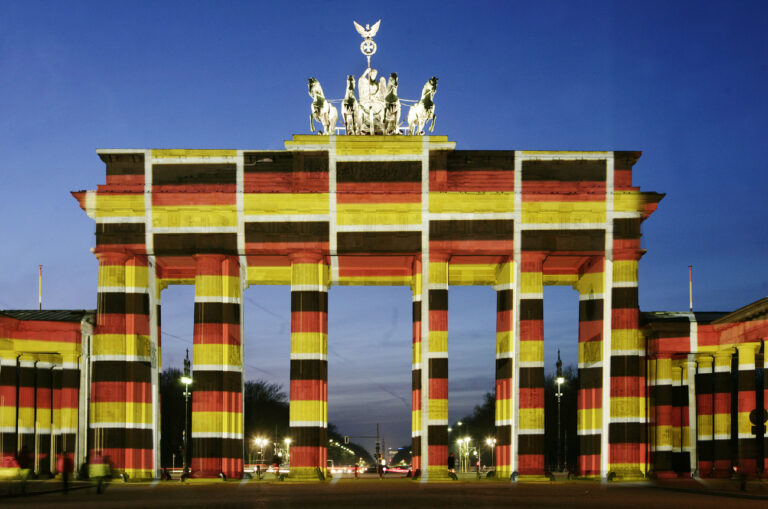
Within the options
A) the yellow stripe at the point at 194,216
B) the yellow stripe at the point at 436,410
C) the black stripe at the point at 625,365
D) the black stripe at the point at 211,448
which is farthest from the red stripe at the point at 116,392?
the black stripe at the point at 625,365

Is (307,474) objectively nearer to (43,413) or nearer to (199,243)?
(199,243)

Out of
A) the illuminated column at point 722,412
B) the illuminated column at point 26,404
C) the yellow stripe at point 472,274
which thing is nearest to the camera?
the illuminated column at point 722,412

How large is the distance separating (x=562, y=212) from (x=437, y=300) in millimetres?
9536

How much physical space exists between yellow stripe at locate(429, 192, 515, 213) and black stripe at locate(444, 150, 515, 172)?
5.62 feet

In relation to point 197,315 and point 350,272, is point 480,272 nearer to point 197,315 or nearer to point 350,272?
point 350,272

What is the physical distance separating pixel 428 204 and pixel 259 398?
13506 cm

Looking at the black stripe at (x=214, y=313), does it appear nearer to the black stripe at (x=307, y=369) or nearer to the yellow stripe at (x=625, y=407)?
the black stripe at (x=307, y=369)

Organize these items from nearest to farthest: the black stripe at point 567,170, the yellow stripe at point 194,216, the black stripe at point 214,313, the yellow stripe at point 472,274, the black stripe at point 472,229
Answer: the black stripe at point 214,313 → the yellow stripe at point 194,216 → the black stripe at point 472,229 → the black stripe at point 567,170 → the yellow stripe at point 472,274

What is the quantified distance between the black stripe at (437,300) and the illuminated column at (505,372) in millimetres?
4459

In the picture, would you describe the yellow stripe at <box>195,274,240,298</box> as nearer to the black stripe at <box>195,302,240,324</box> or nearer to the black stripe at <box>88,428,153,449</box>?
the black stripe at <box>195,302,240,324</box>

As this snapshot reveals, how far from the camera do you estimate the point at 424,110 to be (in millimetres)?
65812

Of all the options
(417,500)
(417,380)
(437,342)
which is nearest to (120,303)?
(417,380)

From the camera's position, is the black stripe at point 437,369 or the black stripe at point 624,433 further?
the black stripe at point 437,369

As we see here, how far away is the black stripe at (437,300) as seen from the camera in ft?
209
